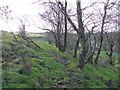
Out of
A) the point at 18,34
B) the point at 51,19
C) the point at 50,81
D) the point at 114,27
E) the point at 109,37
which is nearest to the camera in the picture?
the point at 50,81

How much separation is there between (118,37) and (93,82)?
70.0ft

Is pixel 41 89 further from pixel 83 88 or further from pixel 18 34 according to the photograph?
pixel 18 34

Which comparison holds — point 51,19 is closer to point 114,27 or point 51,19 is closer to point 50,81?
point 114,27

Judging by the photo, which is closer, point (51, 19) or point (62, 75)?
point (62, 75)

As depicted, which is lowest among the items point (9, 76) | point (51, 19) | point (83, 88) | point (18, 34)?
point (83, 88)

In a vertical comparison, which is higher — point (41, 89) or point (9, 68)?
point (9, 68)

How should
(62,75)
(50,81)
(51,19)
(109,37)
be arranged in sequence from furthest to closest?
(109,37)
(51,19)
(62,75)
(50,81)

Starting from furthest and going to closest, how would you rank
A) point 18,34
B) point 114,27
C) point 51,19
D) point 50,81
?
point 114,27 < point 51,19 < point 18,34 < point 50,81

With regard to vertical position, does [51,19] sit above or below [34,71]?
above

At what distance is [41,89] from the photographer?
9.70 metres

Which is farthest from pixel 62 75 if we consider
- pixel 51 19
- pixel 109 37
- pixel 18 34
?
pixel 109 37

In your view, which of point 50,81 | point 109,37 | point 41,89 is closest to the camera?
point 41,89

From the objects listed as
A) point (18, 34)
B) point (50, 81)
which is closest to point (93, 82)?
point (50, 81)

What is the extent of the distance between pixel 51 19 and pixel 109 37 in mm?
11353
